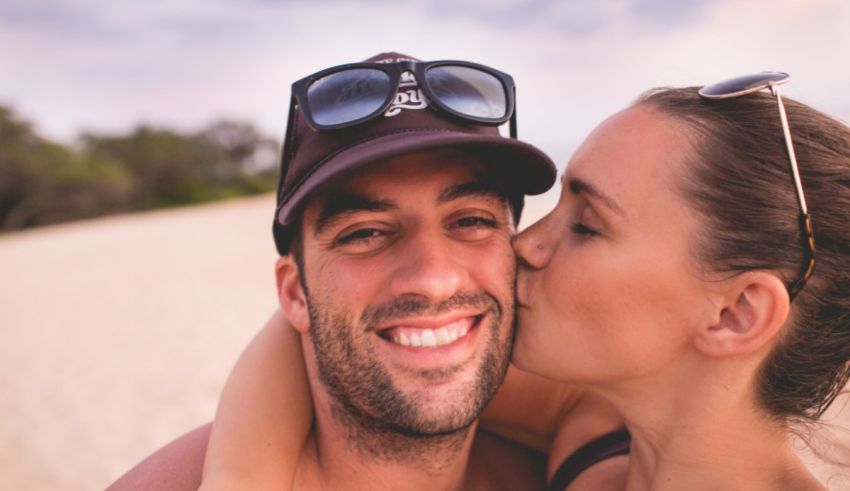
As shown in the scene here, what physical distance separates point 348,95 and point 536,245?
33.9 inches

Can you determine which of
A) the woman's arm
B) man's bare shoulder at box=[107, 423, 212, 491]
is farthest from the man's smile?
man's bare shoulder at box=[107, 423, 212, 491]

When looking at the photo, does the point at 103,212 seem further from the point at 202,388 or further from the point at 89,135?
the point at 202,388

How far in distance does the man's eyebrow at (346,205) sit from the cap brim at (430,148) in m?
0.12

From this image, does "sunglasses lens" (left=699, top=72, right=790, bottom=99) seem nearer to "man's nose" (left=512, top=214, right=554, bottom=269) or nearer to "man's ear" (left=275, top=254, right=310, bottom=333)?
"man's nose" (left=512, top=214, right=554, bottom=269)

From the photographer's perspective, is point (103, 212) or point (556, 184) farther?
point (103, 212)

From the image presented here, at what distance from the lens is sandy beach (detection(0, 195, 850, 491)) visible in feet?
23.3

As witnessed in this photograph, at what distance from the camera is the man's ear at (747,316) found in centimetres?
181

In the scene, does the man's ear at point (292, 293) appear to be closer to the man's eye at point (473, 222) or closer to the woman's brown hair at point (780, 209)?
the man's eye at point (473, 222)

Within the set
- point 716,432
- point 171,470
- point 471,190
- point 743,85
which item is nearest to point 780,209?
point 743,85

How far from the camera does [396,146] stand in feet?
6.53

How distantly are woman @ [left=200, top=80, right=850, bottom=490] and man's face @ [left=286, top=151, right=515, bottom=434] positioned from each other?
20cm

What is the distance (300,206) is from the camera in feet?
7.02

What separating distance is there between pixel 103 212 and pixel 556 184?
46332mm

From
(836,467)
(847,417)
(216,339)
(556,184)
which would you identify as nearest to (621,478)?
(836,467)
